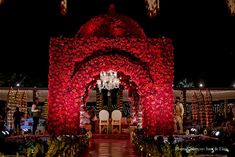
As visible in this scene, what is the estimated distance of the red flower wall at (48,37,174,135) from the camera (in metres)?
12.5

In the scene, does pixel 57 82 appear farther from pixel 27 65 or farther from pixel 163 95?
pixel 27 65

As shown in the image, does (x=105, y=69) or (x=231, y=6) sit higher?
(x=231, y=6)

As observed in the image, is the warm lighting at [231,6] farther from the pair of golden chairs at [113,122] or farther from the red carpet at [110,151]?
the pair of golden chairs at [113,122]

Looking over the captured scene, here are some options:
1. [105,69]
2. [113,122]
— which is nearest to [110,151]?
[105,69]

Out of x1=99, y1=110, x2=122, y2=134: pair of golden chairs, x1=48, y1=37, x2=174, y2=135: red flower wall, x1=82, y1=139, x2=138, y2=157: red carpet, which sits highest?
x1=48, y1=37, x2=174, y2=135: red flower wall

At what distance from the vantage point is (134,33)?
1378 centimetres

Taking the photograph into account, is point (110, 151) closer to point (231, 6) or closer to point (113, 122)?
point (231, 6)

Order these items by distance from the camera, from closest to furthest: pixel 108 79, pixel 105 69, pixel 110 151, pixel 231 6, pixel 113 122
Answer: pixel 231 6
pixel 110 151
pixel 105 69
pixel 108 79
pixel 113 122

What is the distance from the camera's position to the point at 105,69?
42.6 feet

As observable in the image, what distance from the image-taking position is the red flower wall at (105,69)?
12469mm

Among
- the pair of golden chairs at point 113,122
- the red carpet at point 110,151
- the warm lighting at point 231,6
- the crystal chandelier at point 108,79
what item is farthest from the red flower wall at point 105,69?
the warm lighting at point 231,6

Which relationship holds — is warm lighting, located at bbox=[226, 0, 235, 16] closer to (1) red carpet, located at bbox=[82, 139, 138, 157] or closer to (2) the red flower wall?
(1) red carpet, located at bbox=[82, 139, 138, 157]

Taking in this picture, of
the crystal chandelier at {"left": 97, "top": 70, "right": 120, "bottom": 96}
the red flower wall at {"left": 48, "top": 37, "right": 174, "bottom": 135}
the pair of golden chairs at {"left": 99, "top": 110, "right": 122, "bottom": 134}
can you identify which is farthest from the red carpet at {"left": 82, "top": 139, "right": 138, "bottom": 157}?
the crystal chandelier at {"left": 97, "top": 70, "right": 120, "bottom": 96}

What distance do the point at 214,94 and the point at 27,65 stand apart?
14.2 m
